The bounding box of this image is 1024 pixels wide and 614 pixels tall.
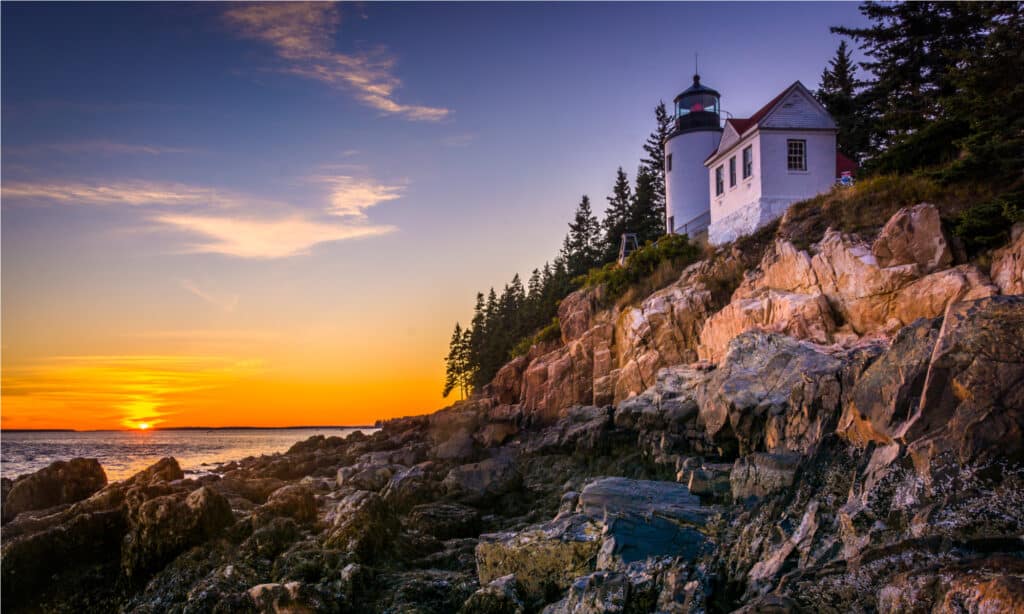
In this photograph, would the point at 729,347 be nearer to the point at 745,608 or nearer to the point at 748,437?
the point at 748,437

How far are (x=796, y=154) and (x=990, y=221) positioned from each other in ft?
40.8

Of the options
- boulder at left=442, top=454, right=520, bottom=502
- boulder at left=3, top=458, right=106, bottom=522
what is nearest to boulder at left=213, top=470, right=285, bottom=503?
boulder at left=3, top=458, right=106, bottom=522

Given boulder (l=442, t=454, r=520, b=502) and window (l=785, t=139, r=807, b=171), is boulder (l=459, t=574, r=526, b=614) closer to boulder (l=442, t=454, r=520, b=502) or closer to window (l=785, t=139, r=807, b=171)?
boulder (l=442, t=454, r=520, b=502)

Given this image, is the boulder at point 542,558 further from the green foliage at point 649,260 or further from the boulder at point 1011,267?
the green foliage at point 649,260

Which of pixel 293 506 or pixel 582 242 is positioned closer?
pixel 293 506

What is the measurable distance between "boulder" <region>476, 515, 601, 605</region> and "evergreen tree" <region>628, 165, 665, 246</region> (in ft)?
133

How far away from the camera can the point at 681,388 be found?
22953mm

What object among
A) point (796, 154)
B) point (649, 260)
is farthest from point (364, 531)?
point (796, 154)

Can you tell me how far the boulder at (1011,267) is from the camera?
15383 millimetres

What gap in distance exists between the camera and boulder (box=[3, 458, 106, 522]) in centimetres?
1906

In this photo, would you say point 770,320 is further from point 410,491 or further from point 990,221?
point 410,491

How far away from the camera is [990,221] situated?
17.3 metres

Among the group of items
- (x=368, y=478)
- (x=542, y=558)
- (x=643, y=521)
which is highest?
(x=643, y=521)

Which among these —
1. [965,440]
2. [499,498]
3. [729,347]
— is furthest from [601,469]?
[965,440]
